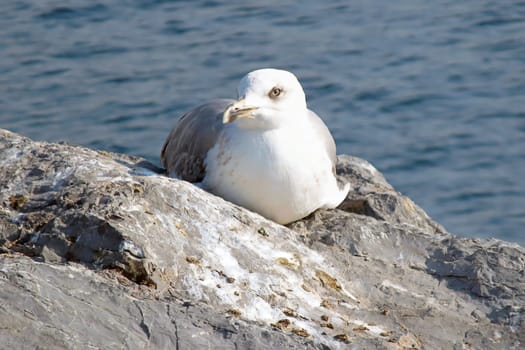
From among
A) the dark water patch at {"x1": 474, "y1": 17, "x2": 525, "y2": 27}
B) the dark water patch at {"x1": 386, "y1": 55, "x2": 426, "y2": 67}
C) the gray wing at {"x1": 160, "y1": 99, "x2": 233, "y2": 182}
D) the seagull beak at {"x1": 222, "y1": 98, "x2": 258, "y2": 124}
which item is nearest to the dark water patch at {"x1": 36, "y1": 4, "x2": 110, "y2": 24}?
the dark water patch at {"x1": 386, "y1": 55, "x2": 426, "y2": 67}

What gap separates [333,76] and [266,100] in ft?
24.0

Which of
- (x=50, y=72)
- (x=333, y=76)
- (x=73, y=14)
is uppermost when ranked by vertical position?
(x=73, y=14)

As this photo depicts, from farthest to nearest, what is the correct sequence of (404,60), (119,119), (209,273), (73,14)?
(73,14), (404,60), (119,119), (209,273)

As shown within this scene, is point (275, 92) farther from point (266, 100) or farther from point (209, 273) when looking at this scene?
point (209, 273)

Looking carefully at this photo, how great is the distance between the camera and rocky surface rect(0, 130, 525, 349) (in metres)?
4.25

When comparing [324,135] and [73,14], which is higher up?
[324,135]

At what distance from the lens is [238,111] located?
554 cm

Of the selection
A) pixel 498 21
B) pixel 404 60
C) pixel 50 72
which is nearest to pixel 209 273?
pixel 50 72

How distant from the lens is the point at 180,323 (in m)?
4.31

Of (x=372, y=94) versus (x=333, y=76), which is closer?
(x=372, y=94)

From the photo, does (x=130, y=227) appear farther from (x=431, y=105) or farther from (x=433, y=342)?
(x=431, y=105)

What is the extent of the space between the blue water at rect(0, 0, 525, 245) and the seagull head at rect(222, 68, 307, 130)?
505 centimetres

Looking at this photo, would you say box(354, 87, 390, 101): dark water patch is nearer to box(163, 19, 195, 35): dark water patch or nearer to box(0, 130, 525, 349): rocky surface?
box(163, 19, 195, 35): dark water patch

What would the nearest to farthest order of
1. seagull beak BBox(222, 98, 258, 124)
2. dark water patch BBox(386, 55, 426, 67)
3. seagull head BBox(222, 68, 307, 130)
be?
seagull beak BBox(222, 98, 258, 124)
seagull head BBox(222, 68, 307, 130)
dark water patch BBox(386, 55, 426, 67)
